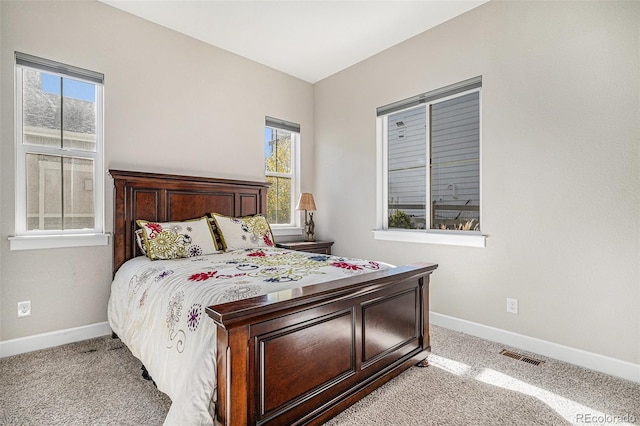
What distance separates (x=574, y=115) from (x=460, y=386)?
2.03 metres

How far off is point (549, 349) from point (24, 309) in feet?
13.1

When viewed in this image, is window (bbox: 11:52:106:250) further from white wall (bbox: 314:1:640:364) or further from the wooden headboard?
white wall (bbox: 314:1:640:364)

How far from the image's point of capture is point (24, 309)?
8.22 feet

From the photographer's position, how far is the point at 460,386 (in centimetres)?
202

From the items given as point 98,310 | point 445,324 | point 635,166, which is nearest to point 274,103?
point 98,310

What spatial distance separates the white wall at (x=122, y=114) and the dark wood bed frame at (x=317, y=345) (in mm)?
2169

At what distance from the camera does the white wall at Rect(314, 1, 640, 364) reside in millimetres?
2146

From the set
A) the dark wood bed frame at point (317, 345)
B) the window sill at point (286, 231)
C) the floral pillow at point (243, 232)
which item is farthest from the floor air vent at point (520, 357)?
the window sill at point (286, 231)

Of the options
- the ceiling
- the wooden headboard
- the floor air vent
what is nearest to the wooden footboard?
the floor air vent

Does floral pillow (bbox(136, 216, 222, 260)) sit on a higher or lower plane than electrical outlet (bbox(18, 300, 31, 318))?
higher

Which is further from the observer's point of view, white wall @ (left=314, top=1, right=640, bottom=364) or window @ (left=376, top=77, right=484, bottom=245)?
window @ (left=376, top=77, right=484, bottom=245)

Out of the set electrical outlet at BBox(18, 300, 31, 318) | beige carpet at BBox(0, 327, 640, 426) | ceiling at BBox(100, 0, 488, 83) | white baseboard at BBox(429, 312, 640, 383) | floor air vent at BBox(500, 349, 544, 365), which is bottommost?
floor air vent at BBox(500, 349, 544, 365)

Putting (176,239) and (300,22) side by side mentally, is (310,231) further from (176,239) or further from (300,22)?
(300,22)

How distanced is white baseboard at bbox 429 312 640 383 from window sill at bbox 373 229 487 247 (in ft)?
2.32
